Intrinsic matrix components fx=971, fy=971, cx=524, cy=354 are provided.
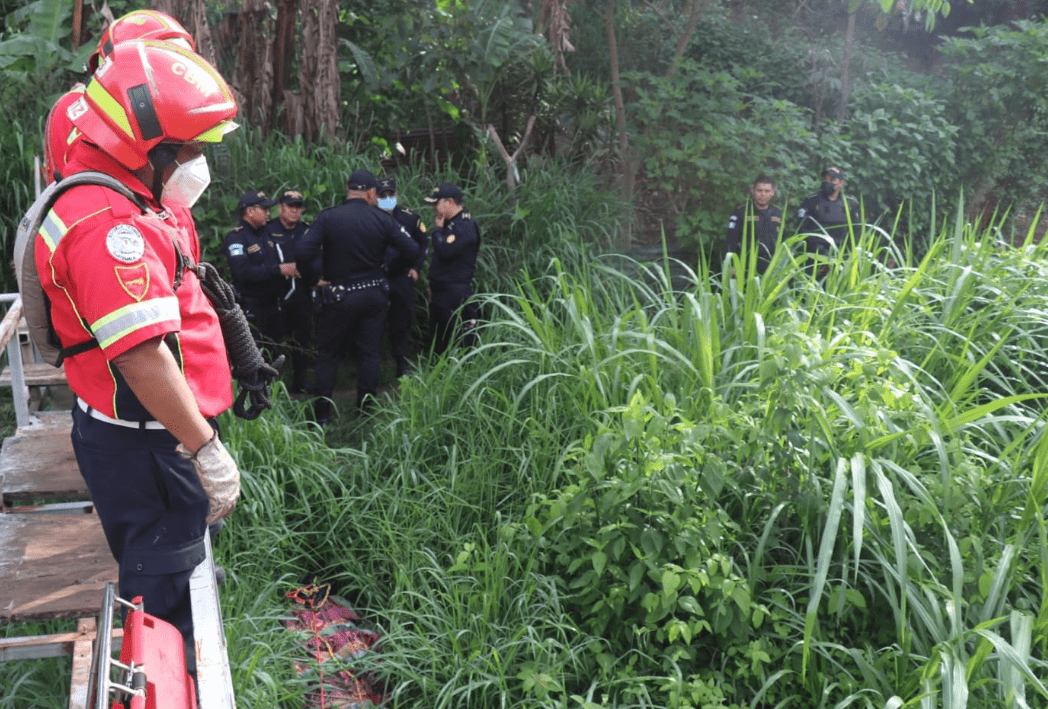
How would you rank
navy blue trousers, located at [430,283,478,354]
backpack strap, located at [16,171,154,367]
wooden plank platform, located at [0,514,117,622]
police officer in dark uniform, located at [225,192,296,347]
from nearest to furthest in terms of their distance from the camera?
backpack strap, located at [16,171,154,367] → wooden plank platform, located at [0,514,117,622] → police officer in dark uniform, located at [225,192,296,347] → navy blue trousers, located at [430,283,478,354]

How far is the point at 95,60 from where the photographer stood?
3.00 meters

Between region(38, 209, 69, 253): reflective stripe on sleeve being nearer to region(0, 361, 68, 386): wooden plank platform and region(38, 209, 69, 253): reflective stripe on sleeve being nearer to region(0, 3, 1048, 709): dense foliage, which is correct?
region(0, 3, 1048, 709): dense foliage

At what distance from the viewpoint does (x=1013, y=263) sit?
5.25m

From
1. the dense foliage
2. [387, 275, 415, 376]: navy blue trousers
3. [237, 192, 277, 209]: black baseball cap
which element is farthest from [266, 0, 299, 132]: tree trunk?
the dense foliage

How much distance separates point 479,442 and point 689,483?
1.48 metres

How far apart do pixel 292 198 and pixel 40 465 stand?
3661 mm

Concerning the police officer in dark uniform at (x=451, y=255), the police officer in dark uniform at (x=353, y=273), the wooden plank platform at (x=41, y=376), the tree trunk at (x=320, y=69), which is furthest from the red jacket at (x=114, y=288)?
the tree trunk at (x=320, y=69)

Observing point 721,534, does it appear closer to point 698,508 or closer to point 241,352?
point 698,508

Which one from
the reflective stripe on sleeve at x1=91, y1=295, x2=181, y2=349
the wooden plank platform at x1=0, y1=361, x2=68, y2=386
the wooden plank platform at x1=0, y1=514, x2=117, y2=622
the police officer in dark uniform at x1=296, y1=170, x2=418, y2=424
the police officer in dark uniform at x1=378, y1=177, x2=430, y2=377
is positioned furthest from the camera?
the police officer in dark uniform at x1=378, y1=177, x2=430, y2=377

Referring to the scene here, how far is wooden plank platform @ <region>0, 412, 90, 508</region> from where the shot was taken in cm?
356

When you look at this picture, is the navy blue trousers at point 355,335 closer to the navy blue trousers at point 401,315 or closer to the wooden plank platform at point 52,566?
the navy blue trousers at point 401,315

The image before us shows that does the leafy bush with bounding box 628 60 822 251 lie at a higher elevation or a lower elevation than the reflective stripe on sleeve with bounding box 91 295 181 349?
lower

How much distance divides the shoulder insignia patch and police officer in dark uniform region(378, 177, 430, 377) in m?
4.60

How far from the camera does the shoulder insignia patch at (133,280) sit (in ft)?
7.89
